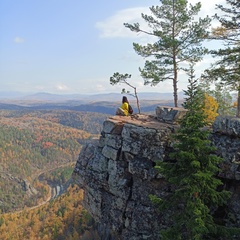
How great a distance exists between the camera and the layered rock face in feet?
53.9

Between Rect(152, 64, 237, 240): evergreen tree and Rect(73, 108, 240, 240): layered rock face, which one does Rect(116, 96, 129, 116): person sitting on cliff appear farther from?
Rect(152, 64, 237, 240): evergreen tree

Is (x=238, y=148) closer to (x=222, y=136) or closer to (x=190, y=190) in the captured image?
(x=222, y=136)

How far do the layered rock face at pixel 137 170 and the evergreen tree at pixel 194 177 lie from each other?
3209mm

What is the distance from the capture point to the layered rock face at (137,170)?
1644 centimetres

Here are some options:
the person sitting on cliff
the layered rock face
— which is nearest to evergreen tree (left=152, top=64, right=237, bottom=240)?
the layered rock face

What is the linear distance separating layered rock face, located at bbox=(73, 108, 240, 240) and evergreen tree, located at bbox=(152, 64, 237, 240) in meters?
3.21

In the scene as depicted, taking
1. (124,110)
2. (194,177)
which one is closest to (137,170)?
(194,177)

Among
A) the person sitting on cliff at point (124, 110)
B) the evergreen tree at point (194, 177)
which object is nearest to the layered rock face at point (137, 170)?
the person sitting on cliff at point (124, 110)

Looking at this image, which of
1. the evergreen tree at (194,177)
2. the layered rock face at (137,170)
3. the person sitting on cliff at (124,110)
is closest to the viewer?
the evergreen tree at (194,177)

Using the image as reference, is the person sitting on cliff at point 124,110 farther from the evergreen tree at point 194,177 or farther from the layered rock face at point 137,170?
the evergreen tree at point 194,177

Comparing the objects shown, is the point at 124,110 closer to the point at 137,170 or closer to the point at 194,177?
the point at 137,170

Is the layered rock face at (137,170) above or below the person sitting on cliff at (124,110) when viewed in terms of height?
below

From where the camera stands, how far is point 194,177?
42.2 feet

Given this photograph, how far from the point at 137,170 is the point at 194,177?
22.3 ft
